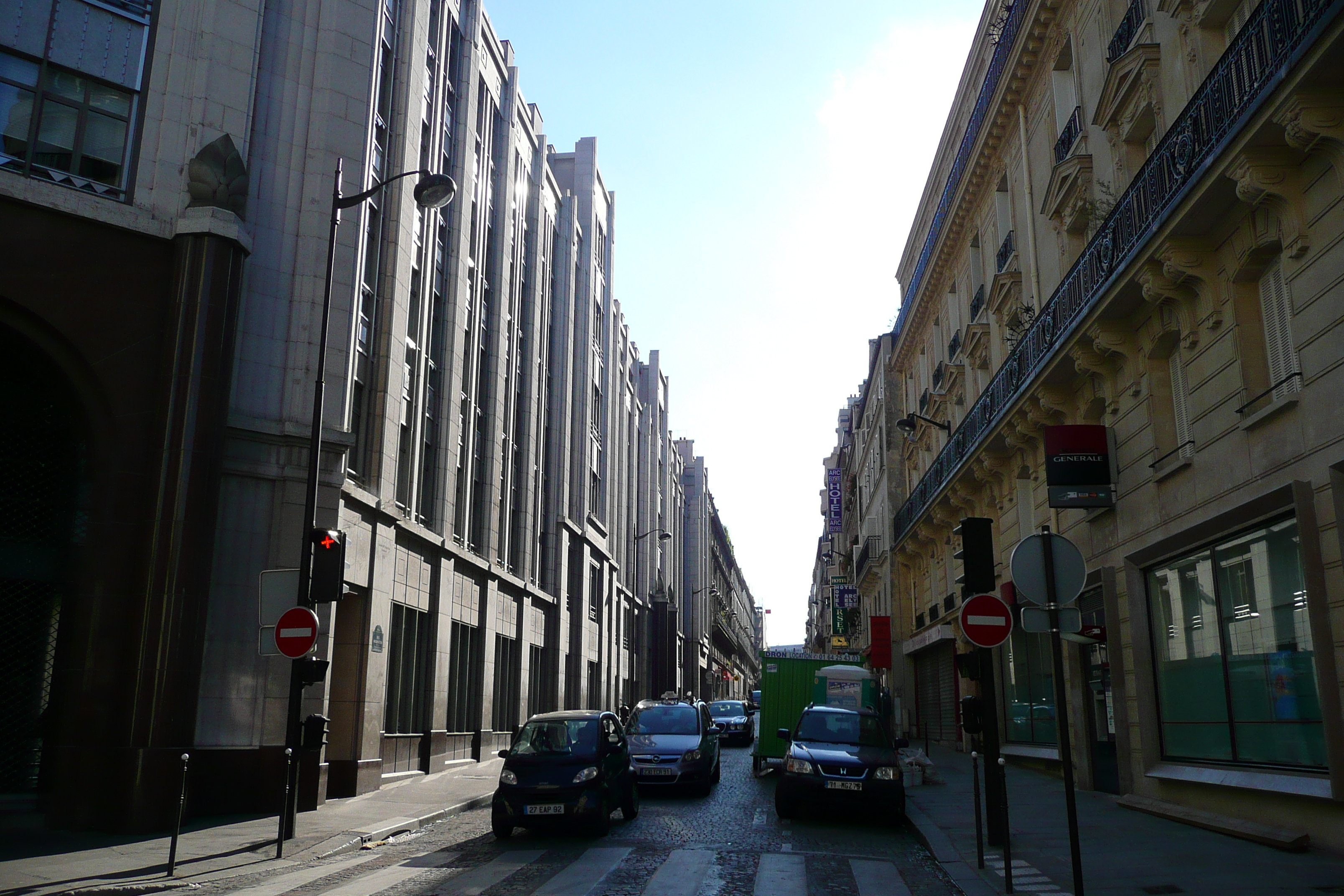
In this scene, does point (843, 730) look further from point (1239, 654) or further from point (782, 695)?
point (782, 695)

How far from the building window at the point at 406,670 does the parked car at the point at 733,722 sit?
47.5ft

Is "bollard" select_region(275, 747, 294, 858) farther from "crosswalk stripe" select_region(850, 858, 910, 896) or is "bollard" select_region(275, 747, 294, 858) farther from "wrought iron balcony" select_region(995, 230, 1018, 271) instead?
"wrought iron balcony" select_region(995, 230, 1018, 271)

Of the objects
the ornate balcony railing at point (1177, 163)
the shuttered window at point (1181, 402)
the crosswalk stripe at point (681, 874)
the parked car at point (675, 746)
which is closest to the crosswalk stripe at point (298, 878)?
the crosswalk stripe at point (681, 874)

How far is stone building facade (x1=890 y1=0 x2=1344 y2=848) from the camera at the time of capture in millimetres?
9844

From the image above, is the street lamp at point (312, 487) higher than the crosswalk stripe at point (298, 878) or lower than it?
higher

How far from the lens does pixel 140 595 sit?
13.5 m

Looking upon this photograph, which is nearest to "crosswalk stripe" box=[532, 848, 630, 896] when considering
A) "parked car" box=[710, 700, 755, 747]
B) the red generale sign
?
the red generale sign

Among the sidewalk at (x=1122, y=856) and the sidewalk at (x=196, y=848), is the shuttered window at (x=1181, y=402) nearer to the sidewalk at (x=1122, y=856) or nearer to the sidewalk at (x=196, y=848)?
the sidewalk at (x=1122, y=856)

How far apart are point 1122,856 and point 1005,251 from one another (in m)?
15.1

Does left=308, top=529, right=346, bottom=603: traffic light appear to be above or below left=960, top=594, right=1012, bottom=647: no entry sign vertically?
above

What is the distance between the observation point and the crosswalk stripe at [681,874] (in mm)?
8953

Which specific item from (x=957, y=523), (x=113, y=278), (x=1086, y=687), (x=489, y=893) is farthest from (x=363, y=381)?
(x=957, y=523)

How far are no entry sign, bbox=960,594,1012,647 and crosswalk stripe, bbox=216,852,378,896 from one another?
267 inches

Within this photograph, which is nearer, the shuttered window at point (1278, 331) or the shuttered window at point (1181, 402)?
the shuttered window at point (1278, 331)
